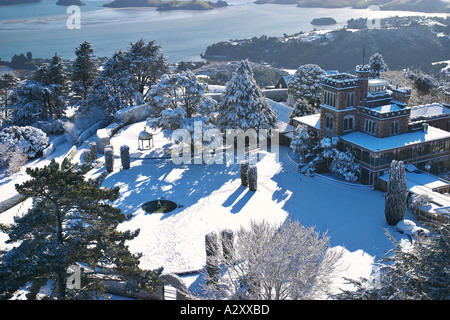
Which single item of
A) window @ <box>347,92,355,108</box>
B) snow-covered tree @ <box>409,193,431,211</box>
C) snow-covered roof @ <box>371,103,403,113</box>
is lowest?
snow-covered tree @ <box>409,193,431,211</box>

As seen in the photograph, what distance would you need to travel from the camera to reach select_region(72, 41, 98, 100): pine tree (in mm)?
52344

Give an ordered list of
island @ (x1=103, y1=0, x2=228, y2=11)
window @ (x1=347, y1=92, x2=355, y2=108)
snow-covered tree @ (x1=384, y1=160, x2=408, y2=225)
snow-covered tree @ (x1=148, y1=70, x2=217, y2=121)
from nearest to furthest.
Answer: snow-covered tree @ (x1=384, y1=160, x2=408, y2=225), window @ (x1=347, y1=92, x2=355, y2=108), snow-covered tree @ (x1=148, y1=70, x2=217, y2=121), island @ (x1=103, y1=0, x2=228, y2=11)

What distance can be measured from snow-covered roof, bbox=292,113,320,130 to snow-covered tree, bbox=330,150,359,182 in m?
4.80

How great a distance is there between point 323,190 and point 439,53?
80.7 metres

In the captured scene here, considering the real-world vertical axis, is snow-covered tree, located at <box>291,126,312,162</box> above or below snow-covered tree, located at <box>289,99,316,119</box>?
below

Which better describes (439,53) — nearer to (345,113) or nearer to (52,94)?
(345,113)

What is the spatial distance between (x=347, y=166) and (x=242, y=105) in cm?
A: 1136

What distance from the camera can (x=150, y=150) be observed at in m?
41.3

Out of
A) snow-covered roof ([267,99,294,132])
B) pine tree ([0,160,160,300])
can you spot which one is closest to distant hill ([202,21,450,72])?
snow-covered roof ([267,99,294,132])

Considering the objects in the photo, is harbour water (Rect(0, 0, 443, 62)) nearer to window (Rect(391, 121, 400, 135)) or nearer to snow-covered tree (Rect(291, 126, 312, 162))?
snow-covered tree (Rect(291, 126, 312, 162))

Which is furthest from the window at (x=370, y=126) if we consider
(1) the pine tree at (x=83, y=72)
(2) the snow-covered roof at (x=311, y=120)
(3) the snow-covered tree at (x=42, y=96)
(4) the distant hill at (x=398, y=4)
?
(4) the distant hill at (x=398, y=4)

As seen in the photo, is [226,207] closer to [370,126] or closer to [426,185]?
[370,126]

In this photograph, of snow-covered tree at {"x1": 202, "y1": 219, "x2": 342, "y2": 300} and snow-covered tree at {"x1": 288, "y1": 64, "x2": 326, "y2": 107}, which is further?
snow-covered tree at {"x1": 288, "y1": 64, "x2": 326, "y2": 107}
